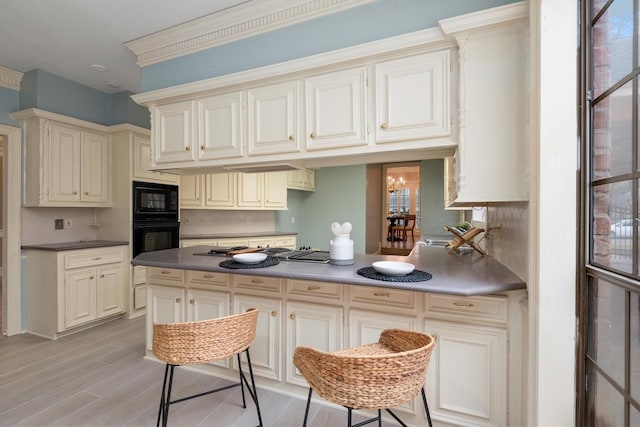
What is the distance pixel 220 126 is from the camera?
235cm

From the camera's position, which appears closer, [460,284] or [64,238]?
[460,284]

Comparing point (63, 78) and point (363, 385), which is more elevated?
point (63, 78)

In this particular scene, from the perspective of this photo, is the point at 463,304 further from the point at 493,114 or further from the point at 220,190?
the point at 220,190

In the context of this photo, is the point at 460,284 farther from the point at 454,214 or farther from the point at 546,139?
the point at 454,214

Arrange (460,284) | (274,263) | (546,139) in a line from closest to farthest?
(546,139), (460,284), (274,263)

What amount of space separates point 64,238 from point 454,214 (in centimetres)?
590

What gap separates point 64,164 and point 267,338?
301 centimetres

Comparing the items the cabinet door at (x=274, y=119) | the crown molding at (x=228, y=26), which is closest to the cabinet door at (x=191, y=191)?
the crown molding at (x=228, y=26)

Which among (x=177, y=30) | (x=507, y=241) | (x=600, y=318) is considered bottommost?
(x=600, y=318)

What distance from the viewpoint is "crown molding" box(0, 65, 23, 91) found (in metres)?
3.22

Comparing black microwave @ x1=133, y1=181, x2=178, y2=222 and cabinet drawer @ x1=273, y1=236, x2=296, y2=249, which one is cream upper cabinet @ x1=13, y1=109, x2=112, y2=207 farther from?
cabinet drawer @ x1=273, y1=236, x2=296, y2=249

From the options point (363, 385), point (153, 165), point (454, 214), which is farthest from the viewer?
point (454, 214)

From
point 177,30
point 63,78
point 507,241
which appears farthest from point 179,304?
point 63,78

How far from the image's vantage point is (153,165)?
263 centimetres
